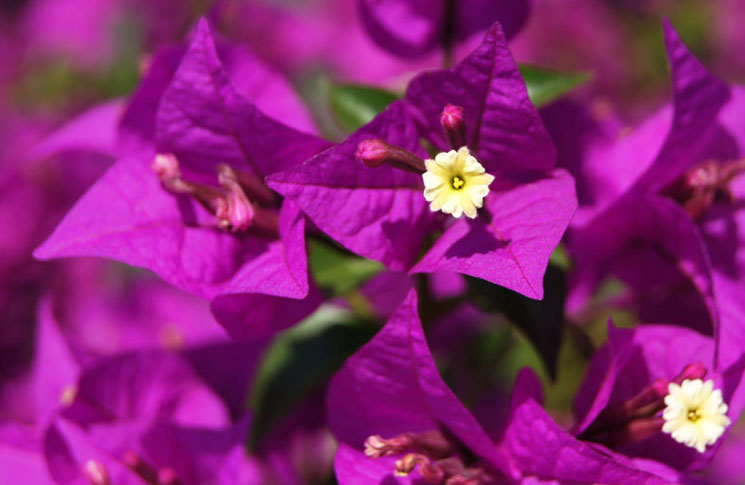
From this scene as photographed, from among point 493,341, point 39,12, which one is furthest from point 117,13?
point 493,341

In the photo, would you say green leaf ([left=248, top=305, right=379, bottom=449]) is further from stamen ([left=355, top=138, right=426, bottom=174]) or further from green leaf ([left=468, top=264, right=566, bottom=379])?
stamen ([left=355, top=138, right=426, bottom=174])

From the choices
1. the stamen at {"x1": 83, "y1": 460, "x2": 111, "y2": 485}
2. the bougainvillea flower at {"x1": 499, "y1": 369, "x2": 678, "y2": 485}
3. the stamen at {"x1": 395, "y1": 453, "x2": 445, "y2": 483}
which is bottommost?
the stamen at {"x1": 83, "y1": 460, "x2": 111, "y2": 485}

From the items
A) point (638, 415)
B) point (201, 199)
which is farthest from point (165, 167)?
point (638, 415)

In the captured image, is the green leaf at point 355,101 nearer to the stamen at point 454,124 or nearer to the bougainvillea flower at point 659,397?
the stamen at point 454,124

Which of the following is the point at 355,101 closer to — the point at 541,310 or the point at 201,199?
the point at 201,199

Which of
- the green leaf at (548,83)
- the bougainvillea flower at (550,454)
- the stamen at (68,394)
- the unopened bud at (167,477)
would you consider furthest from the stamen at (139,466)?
the green leaf at (548,83)

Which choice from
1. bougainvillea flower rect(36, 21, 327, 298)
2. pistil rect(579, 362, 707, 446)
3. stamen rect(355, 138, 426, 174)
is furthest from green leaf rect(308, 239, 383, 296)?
pistil rect(579, 362, 707, 446)

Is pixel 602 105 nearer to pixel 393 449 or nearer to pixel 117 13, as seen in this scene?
pixel 393 449
